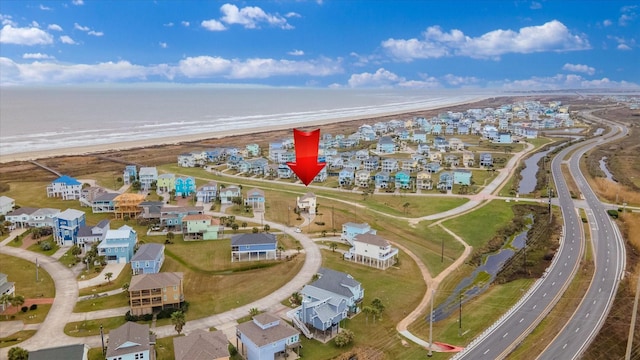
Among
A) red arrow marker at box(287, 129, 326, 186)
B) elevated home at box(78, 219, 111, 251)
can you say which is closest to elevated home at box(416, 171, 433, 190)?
elevated home at box(78, 219, 111, 251)

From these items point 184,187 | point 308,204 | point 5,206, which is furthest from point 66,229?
point 308,204

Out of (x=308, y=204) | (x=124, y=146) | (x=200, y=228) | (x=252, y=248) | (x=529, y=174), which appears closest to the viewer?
(x=252, y=248)

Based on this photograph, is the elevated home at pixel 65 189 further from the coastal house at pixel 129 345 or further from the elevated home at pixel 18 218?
the coastal house at pixel 129 345

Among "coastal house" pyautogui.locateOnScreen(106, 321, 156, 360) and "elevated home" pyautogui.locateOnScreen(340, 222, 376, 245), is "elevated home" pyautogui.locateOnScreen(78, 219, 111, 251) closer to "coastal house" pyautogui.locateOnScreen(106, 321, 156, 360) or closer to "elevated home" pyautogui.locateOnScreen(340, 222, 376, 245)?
"coastal house" pyautogui.locateOnScreen(106, 321, 156, 360)

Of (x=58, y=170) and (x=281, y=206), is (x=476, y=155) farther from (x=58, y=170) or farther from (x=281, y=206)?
(x=58, y=170)

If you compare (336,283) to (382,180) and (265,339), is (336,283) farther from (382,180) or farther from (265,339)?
(382,180)
